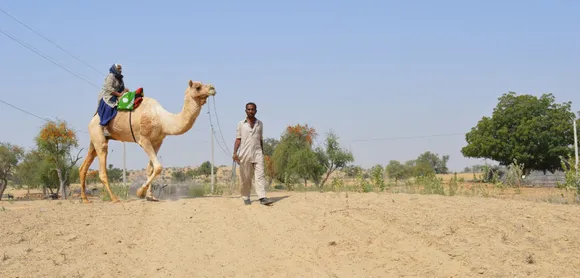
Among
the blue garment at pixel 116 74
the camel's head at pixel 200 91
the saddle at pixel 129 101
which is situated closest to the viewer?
the camel's head at pixel 200 91

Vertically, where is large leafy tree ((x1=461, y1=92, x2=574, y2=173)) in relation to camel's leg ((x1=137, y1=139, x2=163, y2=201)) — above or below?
above

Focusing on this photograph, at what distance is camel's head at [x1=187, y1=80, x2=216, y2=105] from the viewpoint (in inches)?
443

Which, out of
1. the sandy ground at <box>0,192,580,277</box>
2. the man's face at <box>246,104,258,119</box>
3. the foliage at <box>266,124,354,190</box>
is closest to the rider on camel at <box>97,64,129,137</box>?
the sandy ground at <box>0,192,580,277</box>

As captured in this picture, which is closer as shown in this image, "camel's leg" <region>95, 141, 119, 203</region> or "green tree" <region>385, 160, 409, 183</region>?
"camel's leg" <region>95, 141, 119, 203</region>

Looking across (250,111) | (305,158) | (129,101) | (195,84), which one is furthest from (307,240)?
(305,158)

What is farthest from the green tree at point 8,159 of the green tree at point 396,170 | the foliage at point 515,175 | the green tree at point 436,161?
the green tree at point 436,161

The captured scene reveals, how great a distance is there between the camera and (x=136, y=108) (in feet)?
38.4

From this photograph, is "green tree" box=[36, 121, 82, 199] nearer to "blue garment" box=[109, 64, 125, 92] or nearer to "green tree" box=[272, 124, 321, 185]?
"green tree" box=[272, 124, 321, 185]

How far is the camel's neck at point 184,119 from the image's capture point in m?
11.3

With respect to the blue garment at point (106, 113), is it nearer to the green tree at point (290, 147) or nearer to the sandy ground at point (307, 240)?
the sandy ground at point (307, 240)

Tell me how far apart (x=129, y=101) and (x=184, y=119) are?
4.28 ft

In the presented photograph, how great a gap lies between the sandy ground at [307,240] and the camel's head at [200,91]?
2547 millimetres

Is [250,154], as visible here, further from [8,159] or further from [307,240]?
[8,159]

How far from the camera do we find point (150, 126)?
11461 mm
